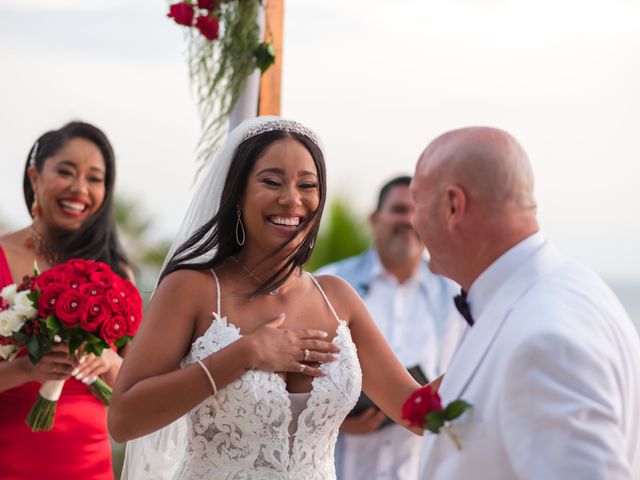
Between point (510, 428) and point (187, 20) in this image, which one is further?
point (187, 20)

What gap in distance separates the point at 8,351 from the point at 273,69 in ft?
5.74

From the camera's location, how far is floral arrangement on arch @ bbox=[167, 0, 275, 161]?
15.5 feet

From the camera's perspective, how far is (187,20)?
4.74 meters

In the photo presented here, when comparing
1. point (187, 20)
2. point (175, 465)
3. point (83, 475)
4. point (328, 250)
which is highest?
point (187, 20)

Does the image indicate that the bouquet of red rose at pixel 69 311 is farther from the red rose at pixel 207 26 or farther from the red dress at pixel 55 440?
the red rose at pixel 207 26

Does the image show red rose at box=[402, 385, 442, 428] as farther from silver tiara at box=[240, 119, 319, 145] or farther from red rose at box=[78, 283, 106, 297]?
red rose at box=[78, 283, 106, 297]

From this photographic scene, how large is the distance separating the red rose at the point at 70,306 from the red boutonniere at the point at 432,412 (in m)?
2.02

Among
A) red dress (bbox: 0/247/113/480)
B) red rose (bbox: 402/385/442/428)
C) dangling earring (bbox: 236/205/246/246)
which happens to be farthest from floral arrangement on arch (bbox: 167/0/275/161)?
red rose (bbox: 402/385/442/428)

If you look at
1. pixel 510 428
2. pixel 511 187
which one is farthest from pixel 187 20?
pixel 510 428

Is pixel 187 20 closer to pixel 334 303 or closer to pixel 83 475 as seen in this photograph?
pixel 334 303

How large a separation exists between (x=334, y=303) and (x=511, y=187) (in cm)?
150

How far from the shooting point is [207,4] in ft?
15.5

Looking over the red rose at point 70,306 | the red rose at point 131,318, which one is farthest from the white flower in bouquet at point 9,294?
the red rose at point 131,318

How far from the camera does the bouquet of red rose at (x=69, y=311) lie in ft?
14.7
